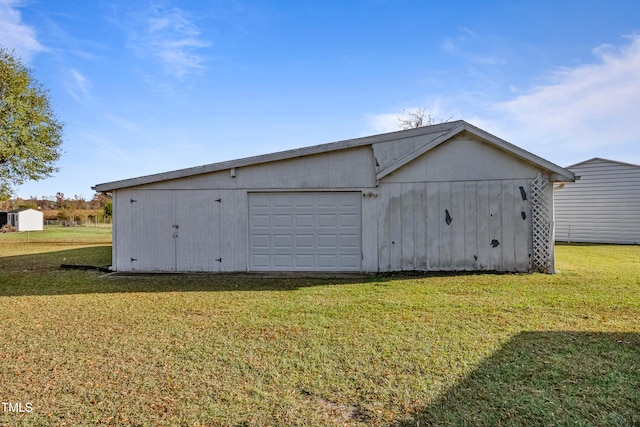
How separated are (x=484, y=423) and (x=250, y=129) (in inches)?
546

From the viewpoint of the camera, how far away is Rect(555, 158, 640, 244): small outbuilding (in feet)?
51.5

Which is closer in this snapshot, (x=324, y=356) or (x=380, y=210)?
(x=324, y=356)

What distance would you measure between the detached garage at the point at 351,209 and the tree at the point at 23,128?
A: 752 cm

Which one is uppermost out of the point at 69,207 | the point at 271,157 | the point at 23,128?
the point at 23,128

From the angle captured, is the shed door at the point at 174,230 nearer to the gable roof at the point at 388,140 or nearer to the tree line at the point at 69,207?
the gable roof at the point at 388,140

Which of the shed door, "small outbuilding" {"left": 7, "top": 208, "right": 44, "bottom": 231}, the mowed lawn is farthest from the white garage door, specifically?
"small outbuilding" {"left": 7, "top": 208, "right": 44, "bottom": 231}

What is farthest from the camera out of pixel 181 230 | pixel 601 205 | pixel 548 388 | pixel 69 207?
pixel 69 207

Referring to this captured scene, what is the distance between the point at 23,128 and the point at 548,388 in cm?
1746

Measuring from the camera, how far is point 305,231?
9.20 m

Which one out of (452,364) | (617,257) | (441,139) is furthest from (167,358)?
(617,257)

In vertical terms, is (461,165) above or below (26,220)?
above

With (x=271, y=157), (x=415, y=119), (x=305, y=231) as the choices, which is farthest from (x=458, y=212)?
(x=415, y=119)

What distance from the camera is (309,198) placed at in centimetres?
923

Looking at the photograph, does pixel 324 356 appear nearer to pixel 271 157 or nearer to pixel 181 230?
pixel 271 157
